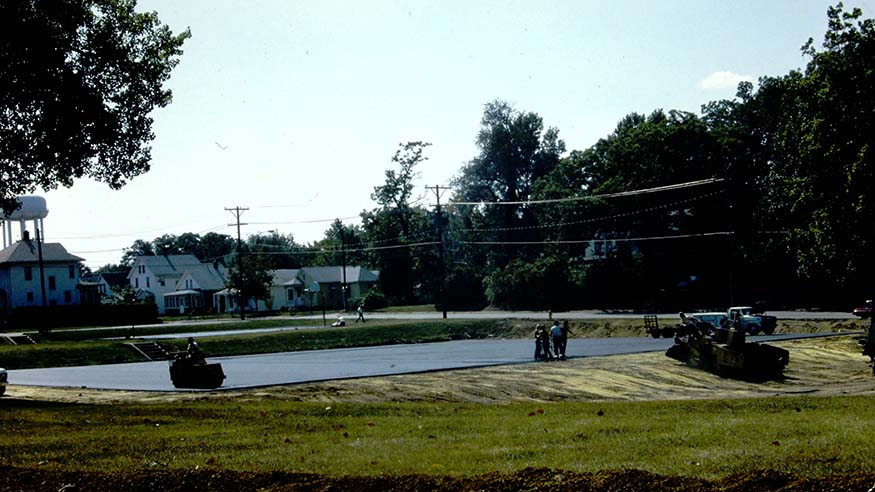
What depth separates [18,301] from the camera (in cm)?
9912

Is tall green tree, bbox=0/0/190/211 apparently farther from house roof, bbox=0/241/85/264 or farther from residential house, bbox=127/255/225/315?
residential house, bbox=127/255/225/315

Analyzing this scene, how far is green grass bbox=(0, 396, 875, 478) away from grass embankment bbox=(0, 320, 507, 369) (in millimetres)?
36337

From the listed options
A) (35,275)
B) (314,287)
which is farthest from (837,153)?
(314,287)

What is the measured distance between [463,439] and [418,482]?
4320mm

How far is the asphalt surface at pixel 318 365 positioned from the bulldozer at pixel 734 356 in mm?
7114

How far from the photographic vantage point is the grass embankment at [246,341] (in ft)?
177

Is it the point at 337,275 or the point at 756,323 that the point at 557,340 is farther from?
the point at 337,275

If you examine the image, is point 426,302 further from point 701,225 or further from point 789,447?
point 789,447

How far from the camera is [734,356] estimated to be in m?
34.6

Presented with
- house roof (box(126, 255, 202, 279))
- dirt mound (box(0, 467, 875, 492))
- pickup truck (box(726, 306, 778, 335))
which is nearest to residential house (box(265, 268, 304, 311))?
house roof (box(126, 255, 202, 279))

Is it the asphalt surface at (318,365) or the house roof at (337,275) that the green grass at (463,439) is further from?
the house roof at (337,275)

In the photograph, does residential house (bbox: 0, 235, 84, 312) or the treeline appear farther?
residential house (bbox: 0, 235, 84, 312)

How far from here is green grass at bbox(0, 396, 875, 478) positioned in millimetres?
10289

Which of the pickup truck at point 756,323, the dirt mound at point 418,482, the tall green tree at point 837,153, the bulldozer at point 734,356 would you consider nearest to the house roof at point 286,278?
the pickup truck at point 756,323
